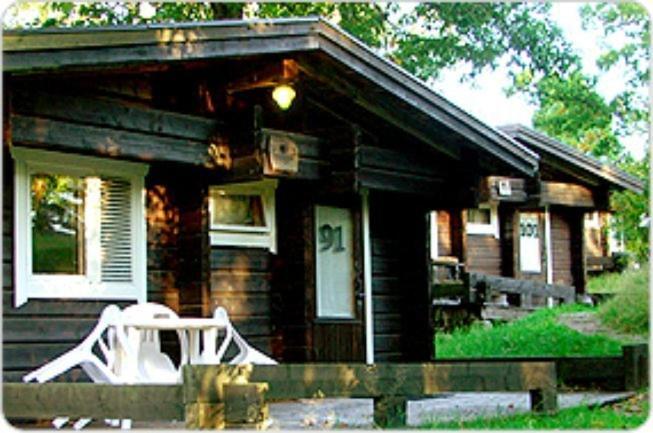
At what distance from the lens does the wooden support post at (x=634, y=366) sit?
37.1 feet

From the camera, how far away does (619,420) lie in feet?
29.7

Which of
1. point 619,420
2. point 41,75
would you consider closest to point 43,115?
point 41,75

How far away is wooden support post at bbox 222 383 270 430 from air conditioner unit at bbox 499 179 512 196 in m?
6.65

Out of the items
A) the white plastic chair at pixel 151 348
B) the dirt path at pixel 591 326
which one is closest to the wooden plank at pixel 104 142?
the white plastic chair at pixel 151 348

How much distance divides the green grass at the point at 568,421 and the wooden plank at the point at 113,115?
336cm

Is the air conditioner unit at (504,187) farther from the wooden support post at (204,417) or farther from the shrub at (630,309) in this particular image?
the wooden support post at (204,417)

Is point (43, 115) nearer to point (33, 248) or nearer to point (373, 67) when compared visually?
point (33, 248)

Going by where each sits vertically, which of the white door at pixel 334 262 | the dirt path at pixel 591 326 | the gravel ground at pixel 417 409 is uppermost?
the white door at pixel 334 262

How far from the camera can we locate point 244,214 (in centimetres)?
1162

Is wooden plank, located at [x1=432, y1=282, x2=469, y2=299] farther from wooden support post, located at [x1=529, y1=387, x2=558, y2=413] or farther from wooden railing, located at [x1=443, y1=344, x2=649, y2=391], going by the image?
wooden support post, located at [x1=529, y1=387, x2=558, y2=413]

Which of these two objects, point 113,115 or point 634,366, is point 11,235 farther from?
point 634,366

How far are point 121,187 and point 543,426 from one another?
13.9 ft

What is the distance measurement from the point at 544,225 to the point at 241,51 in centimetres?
1756

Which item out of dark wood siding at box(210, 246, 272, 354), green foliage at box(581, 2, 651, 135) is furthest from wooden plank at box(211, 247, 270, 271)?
green foliage at box(581, 2, 651, 135)
